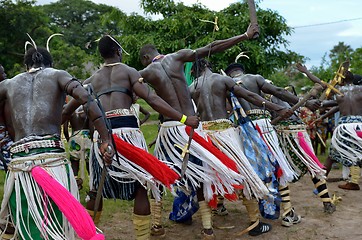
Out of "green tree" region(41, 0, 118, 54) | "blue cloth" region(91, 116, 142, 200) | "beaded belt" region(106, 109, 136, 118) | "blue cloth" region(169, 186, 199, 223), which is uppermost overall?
"green tree" region(41, 0, 118, 54)

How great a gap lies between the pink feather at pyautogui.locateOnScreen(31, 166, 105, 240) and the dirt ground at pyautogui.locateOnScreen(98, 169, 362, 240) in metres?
1.90

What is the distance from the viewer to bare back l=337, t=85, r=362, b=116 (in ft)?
21.5

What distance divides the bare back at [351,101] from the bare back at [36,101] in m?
4.87

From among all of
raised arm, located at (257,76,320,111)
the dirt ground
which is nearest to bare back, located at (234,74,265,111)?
raised arm, located at (257,76,320,111)

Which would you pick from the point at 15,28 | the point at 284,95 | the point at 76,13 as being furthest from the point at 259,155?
the point at 76,13

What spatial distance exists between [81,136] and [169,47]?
8844 millimetres

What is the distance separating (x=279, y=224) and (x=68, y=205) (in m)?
3.01

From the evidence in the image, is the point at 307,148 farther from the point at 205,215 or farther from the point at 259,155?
the point at 205,215

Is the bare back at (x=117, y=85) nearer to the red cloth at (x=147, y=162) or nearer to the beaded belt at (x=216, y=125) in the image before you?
the red cloth at (x=147, y=162)

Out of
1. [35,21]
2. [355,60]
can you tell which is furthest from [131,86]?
[35,21]

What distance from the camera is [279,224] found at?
16.6ft

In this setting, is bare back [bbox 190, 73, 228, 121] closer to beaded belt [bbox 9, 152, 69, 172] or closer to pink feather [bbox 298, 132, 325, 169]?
pink feather [bbox 298, 132, 325, 169]

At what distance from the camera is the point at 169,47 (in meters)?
14.5

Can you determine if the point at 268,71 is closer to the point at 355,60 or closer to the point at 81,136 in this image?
the point at 355,60
